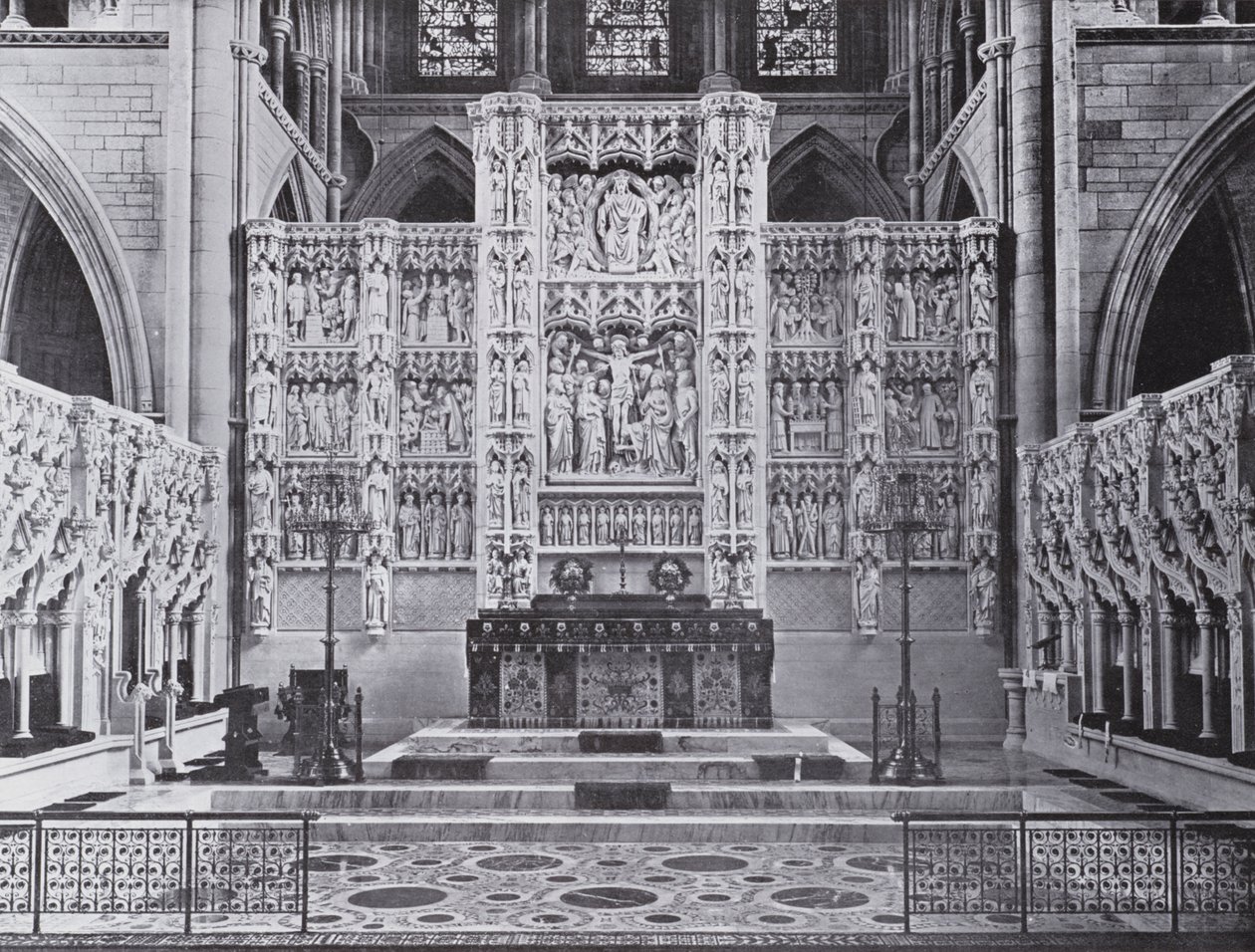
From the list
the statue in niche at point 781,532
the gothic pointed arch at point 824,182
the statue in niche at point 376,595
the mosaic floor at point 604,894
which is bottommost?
the mosaic floor at point 604,894

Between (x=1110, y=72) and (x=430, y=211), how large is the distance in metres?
13.5

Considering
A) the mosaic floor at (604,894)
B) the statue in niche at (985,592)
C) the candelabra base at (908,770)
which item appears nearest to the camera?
the mosaic floor at (604,894)

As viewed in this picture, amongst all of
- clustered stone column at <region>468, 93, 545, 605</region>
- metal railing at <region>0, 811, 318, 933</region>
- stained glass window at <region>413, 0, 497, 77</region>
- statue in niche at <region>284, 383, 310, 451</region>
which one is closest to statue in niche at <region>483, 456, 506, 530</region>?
clustered stone column at <region>468, 93, 545, 605</region>

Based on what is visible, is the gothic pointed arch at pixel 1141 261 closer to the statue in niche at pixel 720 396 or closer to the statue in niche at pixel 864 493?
the statue in niche at pixel 864 493

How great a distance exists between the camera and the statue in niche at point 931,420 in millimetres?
17719

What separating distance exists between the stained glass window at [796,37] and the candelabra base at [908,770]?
16.6m

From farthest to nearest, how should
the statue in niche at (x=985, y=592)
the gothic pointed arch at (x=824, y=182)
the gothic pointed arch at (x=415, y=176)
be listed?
the gothic pointed arch at (x=824, y=182)
the gothic pointed arch at (x=415, y=176)
the statue in niche at (x=985, y=592)

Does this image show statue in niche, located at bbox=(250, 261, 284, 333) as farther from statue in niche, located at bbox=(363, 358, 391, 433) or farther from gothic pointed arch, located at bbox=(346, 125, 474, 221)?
gothic pointed arch, located at bbox=(346, 125, 474, 221)

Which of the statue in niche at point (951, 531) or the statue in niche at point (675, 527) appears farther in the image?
the statue in niche at point (675, 527)

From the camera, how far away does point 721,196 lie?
17.8 m

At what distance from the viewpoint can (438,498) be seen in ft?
58.6

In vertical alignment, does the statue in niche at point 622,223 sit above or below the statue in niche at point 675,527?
above

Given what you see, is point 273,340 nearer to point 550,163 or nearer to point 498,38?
point 550,163

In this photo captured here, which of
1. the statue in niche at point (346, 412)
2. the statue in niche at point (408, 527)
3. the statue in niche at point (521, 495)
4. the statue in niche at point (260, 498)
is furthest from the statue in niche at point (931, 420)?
the statue in niche at point (260, 498)
